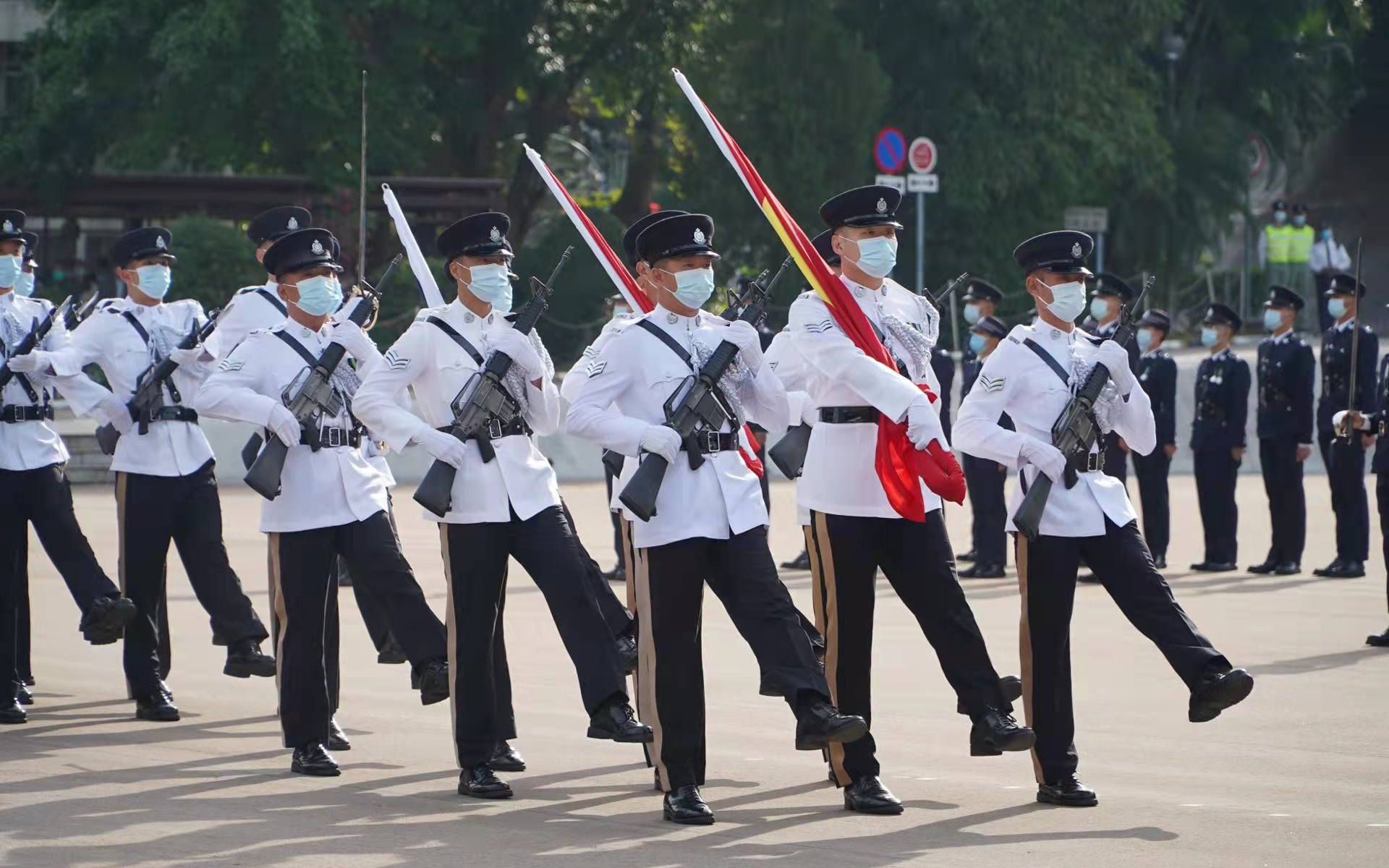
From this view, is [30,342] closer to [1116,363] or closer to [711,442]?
[711,442]

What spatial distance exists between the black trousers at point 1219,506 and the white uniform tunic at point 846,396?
8.53 metres

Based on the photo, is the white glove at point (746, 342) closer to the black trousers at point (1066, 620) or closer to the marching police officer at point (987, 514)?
the black trousers at point (1066, 620)

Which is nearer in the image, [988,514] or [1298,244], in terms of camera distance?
[988,514]

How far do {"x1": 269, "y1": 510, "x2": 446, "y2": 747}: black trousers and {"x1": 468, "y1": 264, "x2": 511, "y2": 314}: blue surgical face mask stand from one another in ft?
3.33

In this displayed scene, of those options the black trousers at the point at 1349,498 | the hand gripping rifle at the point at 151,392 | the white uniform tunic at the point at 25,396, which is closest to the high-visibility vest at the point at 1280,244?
the black trousers at the point at 1349,498

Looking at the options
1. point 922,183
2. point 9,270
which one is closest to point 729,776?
point 9,270

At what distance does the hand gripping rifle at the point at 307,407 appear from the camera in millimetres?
8695

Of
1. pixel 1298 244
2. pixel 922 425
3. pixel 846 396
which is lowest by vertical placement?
pixel 922 425

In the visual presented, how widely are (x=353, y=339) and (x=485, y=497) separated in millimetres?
1053

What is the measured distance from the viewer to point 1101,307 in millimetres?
15148

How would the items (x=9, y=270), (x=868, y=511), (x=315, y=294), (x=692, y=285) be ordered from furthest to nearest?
(x=9, y=270)
(x=315, y=294)
(x=868, y=511)
(x=692, y=285)

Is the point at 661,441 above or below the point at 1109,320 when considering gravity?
below

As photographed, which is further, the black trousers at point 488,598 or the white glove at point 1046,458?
the black trousers at point 488,598

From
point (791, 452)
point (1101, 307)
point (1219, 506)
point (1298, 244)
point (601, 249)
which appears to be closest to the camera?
point (791, 452)
